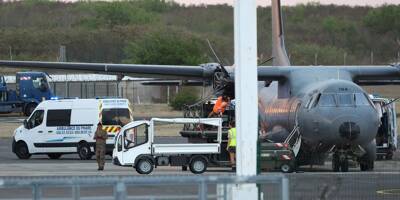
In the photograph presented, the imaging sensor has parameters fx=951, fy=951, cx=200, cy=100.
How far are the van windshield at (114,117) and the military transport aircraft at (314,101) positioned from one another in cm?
131

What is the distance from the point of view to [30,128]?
32188 millimetres

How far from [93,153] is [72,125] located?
1213mm

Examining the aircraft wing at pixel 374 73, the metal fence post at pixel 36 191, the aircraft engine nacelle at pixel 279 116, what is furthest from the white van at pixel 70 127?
the metal fence post at pixel 36 191

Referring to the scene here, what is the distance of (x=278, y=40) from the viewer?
33469 mm

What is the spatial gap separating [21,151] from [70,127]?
6.78 feet

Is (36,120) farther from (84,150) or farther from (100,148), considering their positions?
(100,148)

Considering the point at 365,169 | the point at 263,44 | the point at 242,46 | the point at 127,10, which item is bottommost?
the point at 365,169

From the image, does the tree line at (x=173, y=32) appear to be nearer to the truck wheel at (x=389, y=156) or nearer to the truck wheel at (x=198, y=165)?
the truck wheel at (x=389, y=156)

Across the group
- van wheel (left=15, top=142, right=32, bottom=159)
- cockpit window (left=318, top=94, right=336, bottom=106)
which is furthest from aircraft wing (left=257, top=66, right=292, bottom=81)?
van wheel (left=15, top=142, right=32, bottom=159)

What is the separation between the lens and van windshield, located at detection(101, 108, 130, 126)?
3156 centimetres

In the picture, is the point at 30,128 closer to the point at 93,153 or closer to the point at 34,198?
the point at 93,153

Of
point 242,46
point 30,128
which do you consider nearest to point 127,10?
point 30,128

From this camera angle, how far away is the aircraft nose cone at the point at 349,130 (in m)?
23.1

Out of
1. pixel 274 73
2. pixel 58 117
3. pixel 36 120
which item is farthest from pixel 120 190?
pixel 36 120
